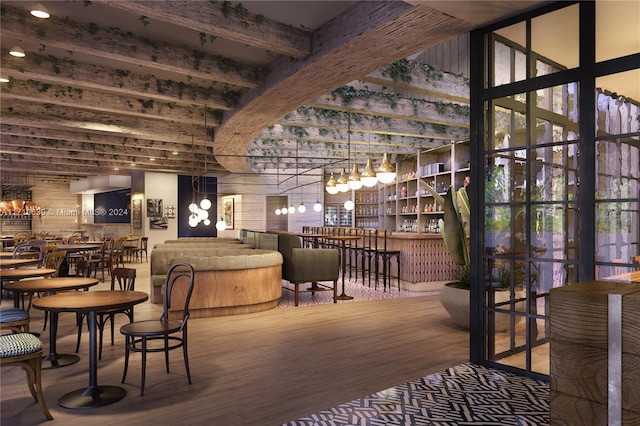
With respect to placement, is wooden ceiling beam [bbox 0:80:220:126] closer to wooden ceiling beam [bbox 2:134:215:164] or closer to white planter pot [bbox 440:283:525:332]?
wooden ceiling beam [bbox 2:134:215:164]

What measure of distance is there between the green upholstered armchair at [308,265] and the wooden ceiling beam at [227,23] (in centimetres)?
365

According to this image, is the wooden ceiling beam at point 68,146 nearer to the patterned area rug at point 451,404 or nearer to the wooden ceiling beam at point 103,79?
the wooden ceiling beam at point 103,79

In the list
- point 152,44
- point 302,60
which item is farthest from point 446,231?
point 152,44

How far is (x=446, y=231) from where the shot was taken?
5.61m

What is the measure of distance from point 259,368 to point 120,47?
3.41 meters

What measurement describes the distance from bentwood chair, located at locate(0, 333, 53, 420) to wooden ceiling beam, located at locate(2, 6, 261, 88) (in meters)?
2.72

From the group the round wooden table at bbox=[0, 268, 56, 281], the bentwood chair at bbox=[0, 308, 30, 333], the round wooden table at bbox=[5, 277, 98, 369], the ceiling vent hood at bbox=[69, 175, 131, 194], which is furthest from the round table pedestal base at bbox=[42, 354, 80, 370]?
the ceiling vent hood at bbox=[69, 175, 131, 194]

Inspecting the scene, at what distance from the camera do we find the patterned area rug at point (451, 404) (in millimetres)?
3004

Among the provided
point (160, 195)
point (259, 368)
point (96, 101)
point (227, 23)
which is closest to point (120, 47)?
point (227, 23)

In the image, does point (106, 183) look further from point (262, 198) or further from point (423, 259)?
point (423, 259)

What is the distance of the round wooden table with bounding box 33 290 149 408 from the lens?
321cm


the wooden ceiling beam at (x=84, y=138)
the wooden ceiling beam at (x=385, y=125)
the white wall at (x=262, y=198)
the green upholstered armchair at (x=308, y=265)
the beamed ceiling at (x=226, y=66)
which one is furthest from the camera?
the white wall at (x=262, y=198)

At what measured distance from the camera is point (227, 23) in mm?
3902

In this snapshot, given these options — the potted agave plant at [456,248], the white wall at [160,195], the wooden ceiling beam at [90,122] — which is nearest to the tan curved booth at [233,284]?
the potted agave plant at [456,248]
